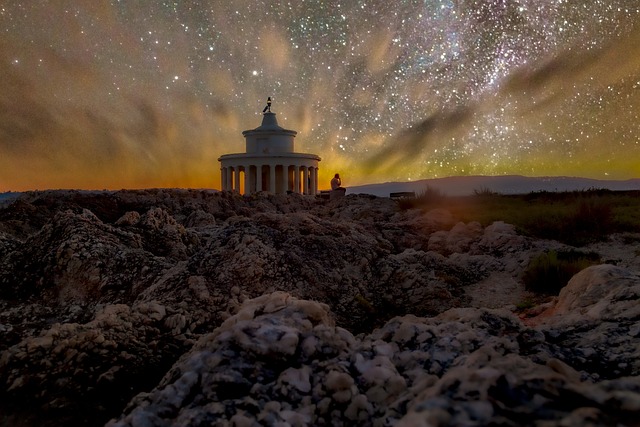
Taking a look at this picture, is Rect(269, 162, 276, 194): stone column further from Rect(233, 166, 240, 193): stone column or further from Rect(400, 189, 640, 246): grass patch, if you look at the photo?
Rect(400, 189, 640, 246): grass patch

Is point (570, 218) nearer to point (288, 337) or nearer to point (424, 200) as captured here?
point (424, 200)

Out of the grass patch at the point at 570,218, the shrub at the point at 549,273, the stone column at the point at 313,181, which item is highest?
the stone column at the point at 313,181

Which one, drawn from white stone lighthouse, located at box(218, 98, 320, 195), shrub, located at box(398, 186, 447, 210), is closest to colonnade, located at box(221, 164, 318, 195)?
white stone lighthouse, located at box(218, 98, 320, 195)

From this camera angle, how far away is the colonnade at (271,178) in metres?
35.8

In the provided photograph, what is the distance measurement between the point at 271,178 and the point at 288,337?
34.4 meters

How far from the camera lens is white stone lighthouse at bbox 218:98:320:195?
35.7m

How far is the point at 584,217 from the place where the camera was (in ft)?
32.5

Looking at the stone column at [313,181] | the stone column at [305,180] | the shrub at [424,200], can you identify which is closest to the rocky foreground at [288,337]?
the shrub at [424,200]

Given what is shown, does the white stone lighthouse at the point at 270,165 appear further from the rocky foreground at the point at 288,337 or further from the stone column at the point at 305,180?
the rocky foreground at the point at 288,337

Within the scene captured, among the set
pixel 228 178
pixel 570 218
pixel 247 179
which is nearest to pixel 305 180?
pixel 247 179

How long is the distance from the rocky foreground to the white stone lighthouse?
2939 cm

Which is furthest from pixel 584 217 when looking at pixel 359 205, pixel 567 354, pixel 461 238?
pixel 567 354

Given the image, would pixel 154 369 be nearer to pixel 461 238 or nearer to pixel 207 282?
pixel 207 282

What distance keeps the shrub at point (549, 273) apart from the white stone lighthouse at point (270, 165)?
30.2 metres
